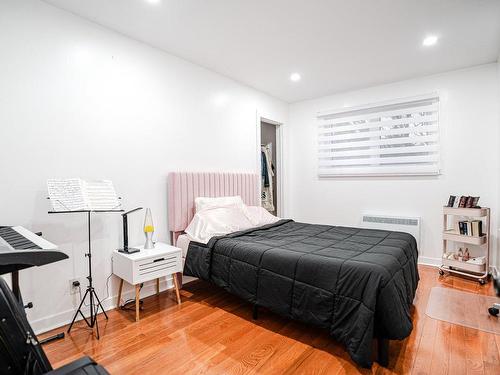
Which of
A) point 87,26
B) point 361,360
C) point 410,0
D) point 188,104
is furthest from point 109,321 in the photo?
point 410,0

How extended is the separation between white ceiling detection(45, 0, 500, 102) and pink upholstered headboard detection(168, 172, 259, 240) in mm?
1384

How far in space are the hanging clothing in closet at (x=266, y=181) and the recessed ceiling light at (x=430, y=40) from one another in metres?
2.73

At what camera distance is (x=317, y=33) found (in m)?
2.78

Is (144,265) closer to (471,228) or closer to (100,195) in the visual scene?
(100,195)

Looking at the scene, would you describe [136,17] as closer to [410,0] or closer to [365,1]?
[365,1]

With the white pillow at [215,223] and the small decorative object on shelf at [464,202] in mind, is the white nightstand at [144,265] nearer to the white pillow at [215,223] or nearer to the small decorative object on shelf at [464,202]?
the white pillow at [215,223]

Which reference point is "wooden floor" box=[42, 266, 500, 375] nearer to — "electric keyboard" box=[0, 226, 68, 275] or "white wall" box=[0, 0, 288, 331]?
"white wall" box=[0, 0, 288, 331]

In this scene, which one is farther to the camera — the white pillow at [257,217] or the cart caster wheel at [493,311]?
the white pillow at [257,217]

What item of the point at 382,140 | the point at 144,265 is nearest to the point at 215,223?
the point at 144,265

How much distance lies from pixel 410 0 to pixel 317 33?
31.7 inches

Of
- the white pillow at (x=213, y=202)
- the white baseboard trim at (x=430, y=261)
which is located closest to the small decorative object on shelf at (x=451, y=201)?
the white baseboard trim at (x=430, y=261)

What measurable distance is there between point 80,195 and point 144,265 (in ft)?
2.55

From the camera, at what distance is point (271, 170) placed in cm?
514

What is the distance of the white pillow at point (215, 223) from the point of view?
2967 mm
